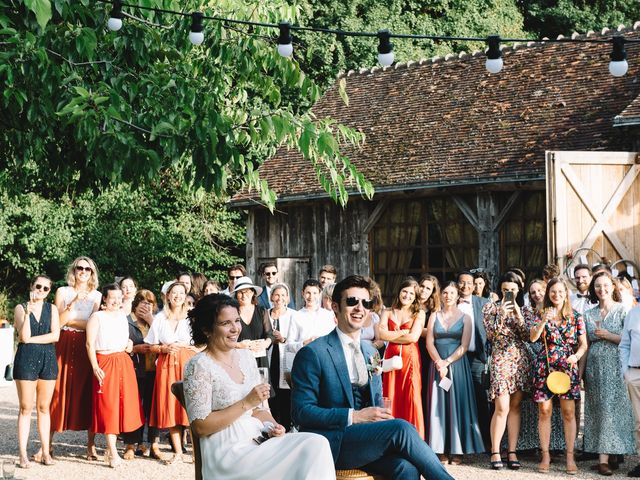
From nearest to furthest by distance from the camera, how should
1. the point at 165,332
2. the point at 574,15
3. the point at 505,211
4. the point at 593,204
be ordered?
the point at 165,332 → the point at 593,204 → the point at 505,211 → the point at 574,15

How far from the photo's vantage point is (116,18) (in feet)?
21.4

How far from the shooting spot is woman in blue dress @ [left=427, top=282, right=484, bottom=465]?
10227 millimetres

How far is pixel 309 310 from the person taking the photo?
10898 mm

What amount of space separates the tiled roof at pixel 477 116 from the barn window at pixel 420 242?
30.0 inches

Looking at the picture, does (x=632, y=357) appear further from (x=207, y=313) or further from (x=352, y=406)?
(x=207, y=313)

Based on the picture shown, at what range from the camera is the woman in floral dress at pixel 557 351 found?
9750mm

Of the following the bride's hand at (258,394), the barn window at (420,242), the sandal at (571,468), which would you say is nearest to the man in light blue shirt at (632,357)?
the sandal at (571,468)

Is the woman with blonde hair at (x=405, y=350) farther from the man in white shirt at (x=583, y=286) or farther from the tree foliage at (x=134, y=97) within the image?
the tree foliage at (x=134, y=97)

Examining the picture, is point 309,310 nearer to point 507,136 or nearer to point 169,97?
point 169,97

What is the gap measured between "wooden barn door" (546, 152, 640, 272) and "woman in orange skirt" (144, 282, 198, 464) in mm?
5355

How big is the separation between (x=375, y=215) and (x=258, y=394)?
14007mm

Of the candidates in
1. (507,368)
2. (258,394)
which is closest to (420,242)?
(507,368)

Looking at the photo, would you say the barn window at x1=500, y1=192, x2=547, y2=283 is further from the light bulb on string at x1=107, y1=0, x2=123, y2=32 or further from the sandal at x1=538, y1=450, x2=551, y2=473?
the light bulb on string at x1=107, y1=0, x2=123, y2=32

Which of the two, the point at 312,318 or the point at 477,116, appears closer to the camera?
the point at 312,318
